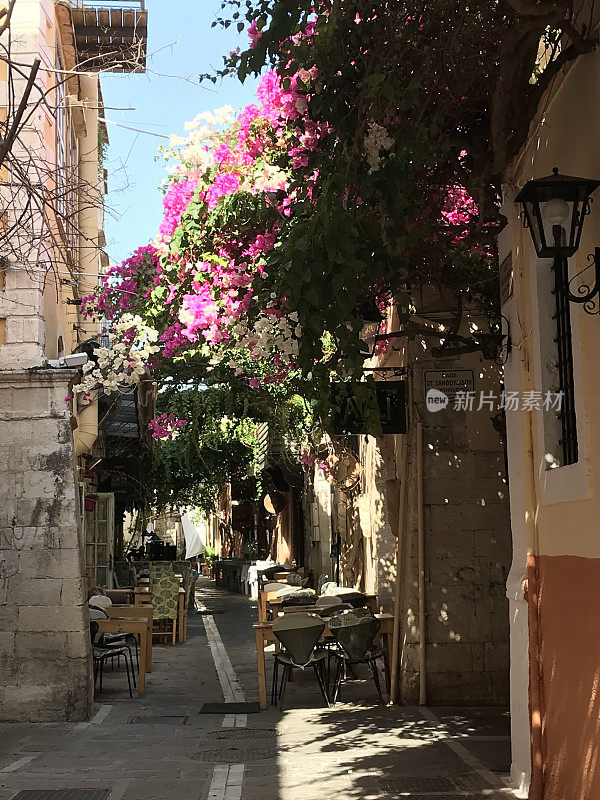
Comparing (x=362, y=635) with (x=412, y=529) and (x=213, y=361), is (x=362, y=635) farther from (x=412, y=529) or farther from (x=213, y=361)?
(x=213, y=361)

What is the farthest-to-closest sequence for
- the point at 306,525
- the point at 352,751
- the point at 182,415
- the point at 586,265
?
the point at 306,525 < the point at 182,415 < the point at 352,751 < the point at 586,265

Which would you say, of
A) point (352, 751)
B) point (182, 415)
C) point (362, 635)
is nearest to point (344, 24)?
point (352, 751)

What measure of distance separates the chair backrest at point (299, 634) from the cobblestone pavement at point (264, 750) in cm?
59

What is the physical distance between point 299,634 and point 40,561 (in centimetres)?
291

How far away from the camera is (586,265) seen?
539 centimetres

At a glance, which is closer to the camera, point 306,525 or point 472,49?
point 472,49

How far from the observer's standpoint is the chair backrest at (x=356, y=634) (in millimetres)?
10859

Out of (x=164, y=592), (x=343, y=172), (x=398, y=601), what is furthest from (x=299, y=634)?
(x=164, y=592)

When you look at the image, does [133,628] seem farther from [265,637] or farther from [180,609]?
[180,609]

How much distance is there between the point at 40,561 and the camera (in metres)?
10.6

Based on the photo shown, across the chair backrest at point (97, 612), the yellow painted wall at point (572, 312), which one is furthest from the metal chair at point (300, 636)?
the yellow painted wall at point (572, 312)

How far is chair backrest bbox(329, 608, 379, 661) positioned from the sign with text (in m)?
2.61

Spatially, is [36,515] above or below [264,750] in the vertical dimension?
above

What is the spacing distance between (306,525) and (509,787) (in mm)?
18173
